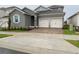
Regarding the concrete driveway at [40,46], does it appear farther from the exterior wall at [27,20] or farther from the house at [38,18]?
the exterior wall at [27,20]

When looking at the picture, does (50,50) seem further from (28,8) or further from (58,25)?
(28,8)

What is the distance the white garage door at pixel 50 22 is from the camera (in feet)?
91.0

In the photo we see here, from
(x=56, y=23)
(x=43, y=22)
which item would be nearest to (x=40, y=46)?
(x=56, y=23)

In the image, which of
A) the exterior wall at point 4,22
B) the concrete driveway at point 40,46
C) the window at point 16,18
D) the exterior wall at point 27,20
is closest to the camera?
the concrete driveway at point 40,46

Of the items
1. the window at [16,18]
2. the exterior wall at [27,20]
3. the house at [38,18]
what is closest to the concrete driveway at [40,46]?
the house at [38,18]

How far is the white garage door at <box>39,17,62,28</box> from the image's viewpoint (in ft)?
91.0

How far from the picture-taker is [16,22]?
28281 mm

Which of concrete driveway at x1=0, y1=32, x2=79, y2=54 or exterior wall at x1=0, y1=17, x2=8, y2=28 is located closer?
concrete driveway at x1=0, y1=32, x2=79, y2=54

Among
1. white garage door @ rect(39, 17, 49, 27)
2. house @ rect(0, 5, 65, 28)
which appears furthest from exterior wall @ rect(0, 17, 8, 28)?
white garage door @ rect(39, 17, 49, 27)

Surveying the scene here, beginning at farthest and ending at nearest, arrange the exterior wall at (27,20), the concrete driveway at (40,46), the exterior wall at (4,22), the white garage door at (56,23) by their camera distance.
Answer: the exterior wall at (4,22)
the exterior wall at (27,20)
the white garage door at (56,23)
the concrete driveway at (40,46)

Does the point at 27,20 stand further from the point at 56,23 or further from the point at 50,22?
the point at 56,23

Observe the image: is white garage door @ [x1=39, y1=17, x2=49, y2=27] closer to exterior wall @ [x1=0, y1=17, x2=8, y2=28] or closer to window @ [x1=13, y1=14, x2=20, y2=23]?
window @ [x1=13, y1=14, x2=20, y2=23]

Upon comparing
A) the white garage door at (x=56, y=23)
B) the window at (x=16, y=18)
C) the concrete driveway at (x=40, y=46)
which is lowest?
the concrete driveway at (x=40, y=46)

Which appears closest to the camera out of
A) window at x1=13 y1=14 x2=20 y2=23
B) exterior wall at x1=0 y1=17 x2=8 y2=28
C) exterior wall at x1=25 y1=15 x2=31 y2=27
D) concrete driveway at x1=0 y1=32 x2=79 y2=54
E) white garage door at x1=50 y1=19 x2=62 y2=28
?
concrete driveway at x1=0 y1=32 x2=79 y2=54
